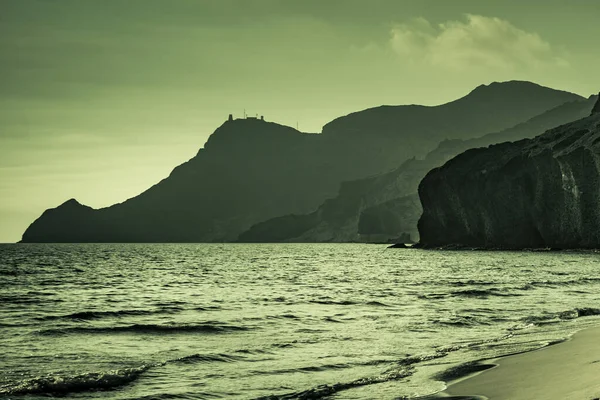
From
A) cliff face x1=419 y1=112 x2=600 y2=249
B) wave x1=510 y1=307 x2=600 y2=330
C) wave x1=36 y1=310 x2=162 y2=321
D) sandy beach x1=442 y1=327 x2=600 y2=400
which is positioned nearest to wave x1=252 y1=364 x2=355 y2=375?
sandy beach x1=442 y1=327 x2=600 y2=400

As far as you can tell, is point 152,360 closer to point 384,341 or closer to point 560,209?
point 384,341

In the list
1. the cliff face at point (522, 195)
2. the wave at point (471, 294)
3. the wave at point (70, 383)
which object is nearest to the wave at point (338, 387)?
the wave at point (70, 383)

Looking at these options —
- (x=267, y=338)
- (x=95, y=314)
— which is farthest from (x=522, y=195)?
(x=267, y=338)

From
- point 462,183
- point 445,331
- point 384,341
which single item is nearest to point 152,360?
point 384,341

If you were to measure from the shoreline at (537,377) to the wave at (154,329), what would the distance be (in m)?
10.2

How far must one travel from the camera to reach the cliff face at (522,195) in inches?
4663

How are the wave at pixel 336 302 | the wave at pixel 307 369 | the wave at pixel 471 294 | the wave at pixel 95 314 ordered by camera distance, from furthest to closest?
the wave at pixel 471 294, the wave at pixel 336 302, the wave at pixel 95 314, the wave at pixel 307 369

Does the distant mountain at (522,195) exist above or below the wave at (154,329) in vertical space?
above

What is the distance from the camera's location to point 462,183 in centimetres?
15300

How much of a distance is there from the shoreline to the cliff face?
108 meters

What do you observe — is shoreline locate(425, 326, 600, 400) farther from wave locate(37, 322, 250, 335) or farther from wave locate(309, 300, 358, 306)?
wave locate(309, 300, 358, 306)

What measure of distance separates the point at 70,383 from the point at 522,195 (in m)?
134

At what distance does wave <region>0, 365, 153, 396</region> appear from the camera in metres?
13.4

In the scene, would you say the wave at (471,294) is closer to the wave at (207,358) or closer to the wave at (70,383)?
the wave at (207,358)
